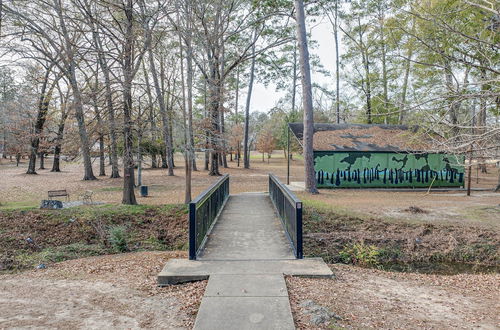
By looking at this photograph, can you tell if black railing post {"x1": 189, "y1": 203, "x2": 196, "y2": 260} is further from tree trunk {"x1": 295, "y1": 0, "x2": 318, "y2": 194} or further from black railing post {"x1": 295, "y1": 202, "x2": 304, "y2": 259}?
tree trunk {"x1": 295, "y1": 0, "x2": 318, "y2": 194}

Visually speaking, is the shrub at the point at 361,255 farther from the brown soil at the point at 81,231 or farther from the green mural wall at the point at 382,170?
the green mural wall at the point at 382,170

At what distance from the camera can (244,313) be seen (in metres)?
4.14

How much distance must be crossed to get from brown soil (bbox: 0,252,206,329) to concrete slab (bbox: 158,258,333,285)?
160mm

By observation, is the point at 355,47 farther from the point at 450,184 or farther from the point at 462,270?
the point at 462,270

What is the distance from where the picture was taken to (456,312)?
479cm

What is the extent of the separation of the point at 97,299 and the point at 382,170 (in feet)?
63.0

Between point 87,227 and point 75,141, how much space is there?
3243 mm

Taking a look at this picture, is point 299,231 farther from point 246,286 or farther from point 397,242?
point 397,242

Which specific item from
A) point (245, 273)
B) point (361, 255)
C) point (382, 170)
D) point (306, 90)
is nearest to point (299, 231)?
point (245, 273)

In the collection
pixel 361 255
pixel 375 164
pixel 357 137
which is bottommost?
pixel 361 255

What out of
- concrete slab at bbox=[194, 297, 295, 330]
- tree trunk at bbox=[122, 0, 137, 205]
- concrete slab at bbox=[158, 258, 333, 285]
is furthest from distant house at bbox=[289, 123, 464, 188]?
concrete slab at bbox=[194, 297, 295, 330]

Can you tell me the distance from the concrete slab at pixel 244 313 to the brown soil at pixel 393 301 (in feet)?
0.58

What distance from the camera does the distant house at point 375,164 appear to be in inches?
826

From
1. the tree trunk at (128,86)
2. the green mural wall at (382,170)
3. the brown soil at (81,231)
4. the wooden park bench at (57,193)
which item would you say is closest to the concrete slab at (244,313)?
the brown soil at (81,231)
